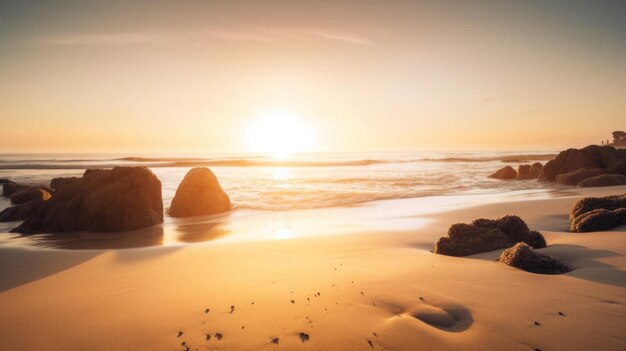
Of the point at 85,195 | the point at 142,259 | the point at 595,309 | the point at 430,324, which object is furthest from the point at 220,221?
A: the point at 595,309

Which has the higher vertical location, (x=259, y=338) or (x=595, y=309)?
(x=595, y=309)

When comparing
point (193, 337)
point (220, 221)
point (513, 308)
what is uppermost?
point (513, 308)

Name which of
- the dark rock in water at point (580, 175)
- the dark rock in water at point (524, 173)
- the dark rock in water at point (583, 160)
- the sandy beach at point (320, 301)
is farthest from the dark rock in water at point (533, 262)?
the dark rock in water at point (524, 173)

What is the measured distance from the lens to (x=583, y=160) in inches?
851

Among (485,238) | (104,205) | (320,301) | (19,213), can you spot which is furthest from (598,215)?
(19,213)

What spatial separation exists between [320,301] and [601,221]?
5680 millimetres

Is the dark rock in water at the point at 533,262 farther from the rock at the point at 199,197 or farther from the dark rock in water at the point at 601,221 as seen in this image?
the rock at the point at 199,197

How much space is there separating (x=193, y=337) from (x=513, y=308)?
281 centimetres

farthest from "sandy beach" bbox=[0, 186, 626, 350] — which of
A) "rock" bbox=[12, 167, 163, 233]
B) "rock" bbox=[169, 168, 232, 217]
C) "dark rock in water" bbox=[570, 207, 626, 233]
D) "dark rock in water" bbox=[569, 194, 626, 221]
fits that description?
"rock" bbox=[169, 168, 232, 217]

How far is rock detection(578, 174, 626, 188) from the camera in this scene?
52.5 ft

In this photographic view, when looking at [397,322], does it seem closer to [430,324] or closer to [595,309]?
[430,324]

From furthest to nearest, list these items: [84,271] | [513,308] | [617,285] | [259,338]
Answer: [84,271]
[617,285]
[513,308]
[259,338]

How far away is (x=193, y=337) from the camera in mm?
2715

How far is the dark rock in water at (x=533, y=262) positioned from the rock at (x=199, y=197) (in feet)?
35.1
